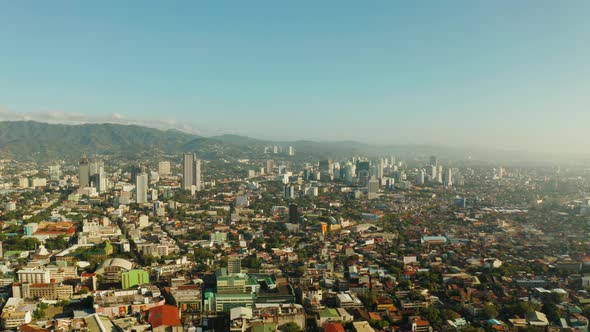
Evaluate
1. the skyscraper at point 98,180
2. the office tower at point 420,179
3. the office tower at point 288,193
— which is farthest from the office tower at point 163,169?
the office tower at point 420,179

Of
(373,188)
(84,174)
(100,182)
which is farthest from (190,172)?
(373,188)

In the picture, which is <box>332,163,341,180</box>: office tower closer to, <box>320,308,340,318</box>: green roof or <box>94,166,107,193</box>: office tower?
<box>94,166,107,193</box>: office tower

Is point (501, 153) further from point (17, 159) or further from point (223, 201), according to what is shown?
point (17, 159)

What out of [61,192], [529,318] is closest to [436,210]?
[529,318]

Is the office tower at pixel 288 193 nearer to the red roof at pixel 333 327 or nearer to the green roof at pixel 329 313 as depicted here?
the green roof at pixel 329 313

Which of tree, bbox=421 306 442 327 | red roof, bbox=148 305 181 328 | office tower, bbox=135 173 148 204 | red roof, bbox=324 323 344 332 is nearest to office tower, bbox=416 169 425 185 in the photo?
office tower, bbox=135 173 148 204

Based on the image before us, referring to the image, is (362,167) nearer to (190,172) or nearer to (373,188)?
(373,188)
